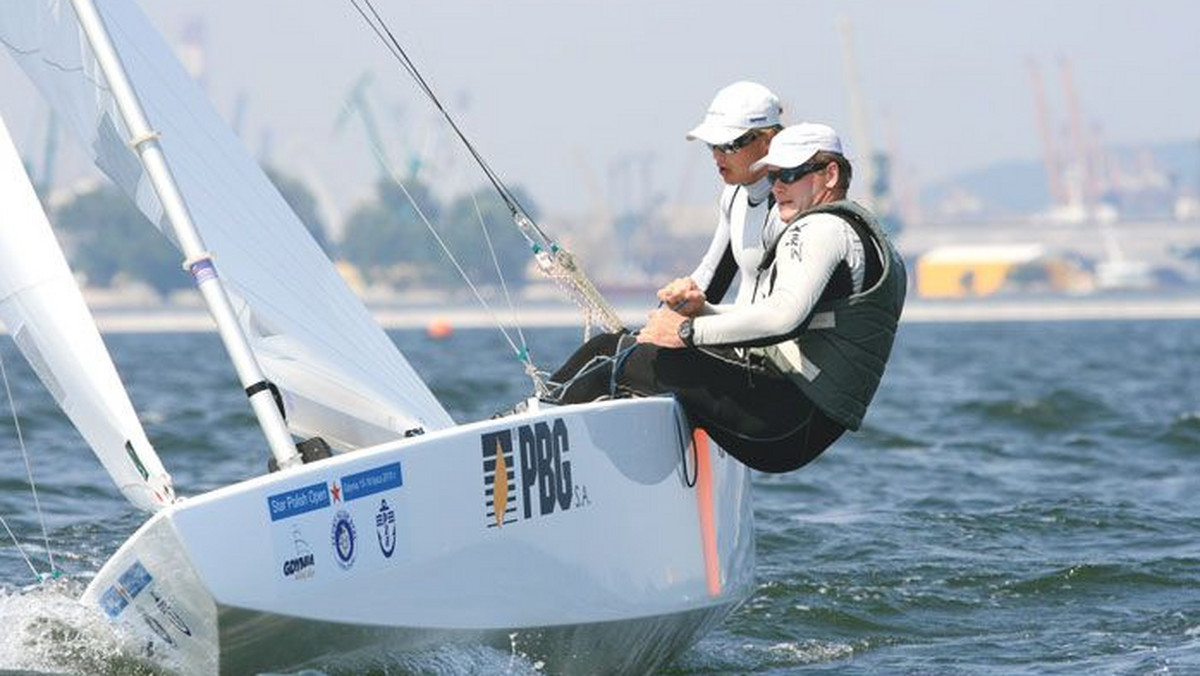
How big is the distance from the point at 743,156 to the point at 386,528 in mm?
1097

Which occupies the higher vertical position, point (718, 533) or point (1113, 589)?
point (718, 533)

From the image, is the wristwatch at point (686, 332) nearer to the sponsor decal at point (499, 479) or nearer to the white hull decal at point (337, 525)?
the sponsor decal at point (499, 479)

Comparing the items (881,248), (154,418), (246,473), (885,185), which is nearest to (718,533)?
(881,248)

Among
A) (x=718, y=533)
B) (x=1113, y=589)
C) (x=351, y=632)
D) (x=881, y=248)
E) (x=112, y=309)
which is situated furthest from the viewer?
(x=112, y=309)

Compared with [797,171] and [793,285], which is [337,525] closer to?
[793,285]

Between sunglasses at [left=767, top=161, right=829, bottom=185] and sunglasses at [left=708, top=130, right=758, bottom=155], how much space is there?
0.60 feet

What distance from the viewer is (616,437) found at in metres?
3.54

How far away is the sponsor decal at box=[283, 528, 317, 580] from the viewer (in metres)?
2.77

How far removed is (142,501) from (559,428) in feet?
2.18

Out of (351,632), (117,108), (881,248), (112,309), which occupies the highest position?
(117,108)

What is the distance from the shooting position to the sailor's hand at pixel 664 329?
11.7ft

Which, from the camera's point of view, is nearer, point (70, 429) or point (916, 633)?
point (916, 633)

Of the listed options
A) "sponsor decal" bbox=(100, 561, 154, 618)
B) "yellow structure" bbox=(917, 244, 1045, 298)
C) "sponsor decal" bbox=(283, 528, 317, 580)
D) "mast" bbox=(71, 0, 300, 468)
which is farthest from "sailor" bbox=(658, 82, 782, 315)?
"yellow structure" bbox=(917, 244, 1045, 298)

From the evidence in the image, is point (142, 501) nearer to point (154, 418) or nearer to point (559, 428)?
point (559, 428)
